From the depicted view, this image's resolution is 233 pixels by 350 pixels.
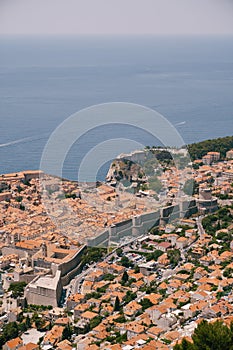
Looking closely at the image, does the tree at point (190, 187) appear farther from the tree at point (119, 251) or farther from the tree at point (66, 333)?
the tree at point (66, 333)

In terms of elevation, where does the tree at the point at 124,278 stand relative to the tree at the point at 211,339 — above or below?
below

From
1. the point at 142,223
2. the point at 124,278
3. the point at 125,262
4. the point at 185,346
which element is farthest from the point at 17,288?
the point at 185,346

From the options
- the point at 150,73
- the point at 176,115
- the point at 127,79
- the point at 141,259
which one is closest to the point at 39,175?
the point at 141,259

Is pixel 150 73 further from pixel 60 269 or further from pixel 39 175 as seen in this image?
pixel 60 269

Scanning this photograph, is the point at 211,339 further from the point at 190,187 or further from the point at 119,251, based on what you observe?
the point at 190,187

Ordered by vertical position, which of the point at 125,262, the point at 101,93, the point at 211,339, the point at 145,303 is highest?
the point at 101,93

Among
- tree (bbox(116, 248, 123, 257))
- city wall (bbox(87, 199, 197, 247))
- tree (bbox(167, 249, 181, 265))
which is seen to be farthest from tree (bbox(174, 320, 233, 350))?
city wall (bbox(87, 199, 197, 247))

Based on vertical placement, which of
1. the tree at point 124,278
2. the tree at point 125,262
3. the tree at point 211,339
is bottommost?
the tree at point 124,278

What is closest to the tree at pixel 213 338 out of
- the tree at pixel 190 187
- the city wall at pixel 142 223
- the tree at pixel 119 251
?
the tree at pixel 119 251
